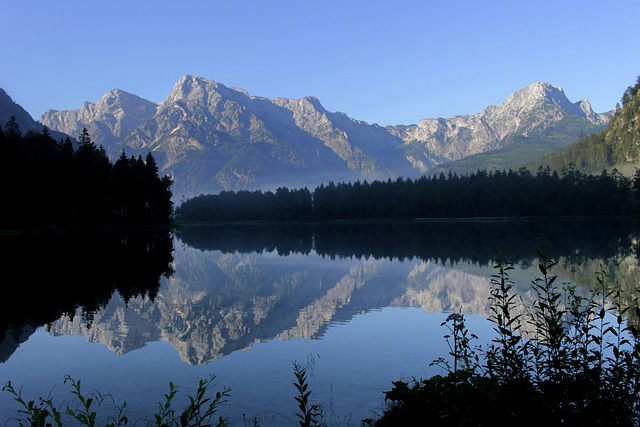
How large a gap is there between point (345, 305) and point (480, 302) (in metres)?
8.91

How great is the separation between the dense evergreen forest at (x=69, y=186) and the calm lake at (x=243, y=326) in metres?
47.5

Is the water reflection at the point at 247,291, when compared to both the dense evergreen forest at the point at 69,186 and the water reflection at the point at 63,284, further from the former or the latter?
the dense evergreen forest at the point at 69,186

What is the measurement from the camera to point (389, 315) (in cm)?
3003

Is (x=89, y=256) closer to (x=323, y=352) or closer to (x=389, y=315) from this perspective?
(x=389, y=315)

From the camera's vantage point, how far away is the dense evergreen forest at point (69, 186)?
306ft

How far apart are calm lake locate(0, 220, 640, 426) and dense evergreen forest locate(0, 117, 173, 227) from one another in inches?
1869

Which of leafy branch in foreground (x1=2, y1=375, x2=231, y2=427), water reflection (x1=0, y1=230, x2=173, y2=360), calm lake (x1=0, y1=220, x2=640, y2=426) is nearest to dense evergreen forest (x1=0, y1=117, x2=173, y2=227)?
water reflection (x1=0, y1=230, x2=173, y2=360)

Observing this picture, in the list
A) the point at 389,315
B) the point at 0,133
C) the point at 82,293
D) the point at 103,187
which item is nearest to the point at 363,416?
the point at 389,315

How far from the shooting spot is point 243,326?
26.3m

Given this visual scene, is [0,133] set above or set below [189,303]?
above

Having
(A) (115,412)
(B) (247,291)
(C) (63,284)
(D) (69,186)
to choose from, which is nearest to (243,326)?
(A) (115,412)

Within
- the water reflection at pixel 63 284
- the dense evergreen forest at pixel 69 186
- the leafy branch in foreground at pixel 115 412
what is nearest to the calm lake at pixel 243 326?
the water reflection at pixel 63 284

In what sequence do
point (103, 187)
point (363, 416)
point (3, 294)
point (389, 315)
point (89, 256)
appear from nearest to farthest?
point (363, 416) → point (389, 315) → point (3, 294) → point (89, 256) → point (103, 187)

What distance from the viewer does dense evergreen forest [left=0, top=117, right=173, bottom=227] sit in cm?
9312
